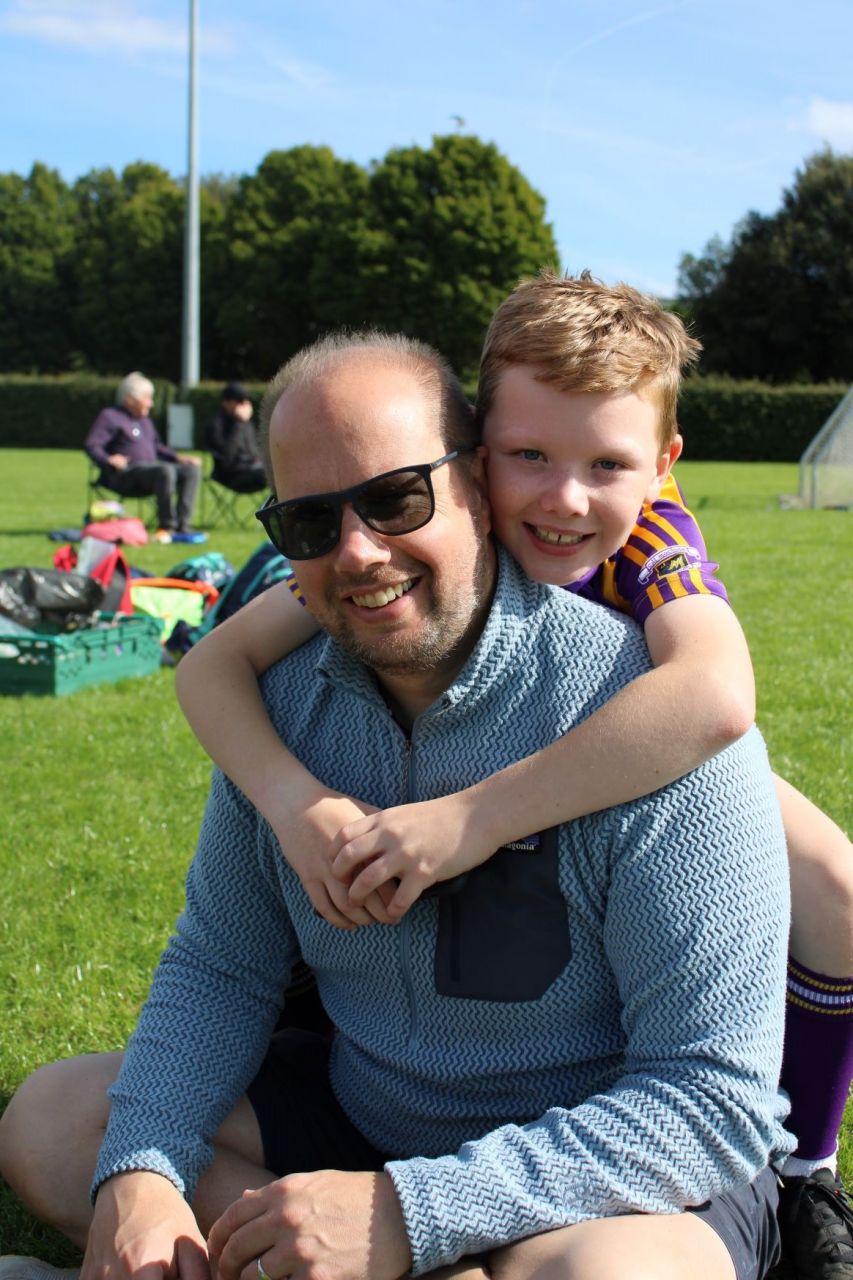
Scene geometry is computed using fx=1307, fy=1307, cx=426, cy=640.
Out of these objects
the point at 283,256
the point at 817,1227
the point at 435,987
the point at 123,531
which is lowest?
the point at 817,1227

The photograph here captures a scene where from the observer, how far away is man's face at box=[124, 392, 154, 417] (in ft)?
54.5

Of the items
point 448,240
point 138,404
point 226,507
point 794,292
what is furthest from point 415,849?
point 448,240

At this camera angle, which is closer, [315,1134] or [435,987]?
[435,987]

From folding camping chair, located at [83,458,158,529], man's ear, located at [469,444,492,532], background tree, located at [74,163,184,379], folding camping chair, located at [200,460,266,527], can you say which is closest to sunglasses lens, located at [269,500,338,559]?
man's ear, located at [469,444,492,532]

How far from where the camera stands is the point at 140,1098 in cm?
230

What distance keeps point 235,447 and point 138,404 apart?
1332 mm

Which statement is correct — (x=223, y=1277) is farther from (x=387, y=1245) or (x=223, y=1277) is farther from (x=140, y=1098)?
(x=140, y=1098)

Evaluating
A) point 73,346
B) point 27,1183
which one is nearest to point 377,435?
point 27,1183

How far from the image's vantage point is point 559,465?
2445mm

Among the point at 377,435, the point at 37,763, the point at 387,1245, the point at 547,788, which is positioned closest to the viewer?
the point at 387,1245

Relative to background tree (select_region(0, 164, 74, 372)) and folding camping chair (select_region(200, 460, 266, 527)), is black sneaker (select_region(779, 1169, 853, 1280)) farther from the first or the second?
background tree (select_region(0, 164, 74, 372))

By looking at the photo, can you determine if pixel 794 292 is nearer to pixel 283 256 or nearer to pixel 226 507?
pixel 283 256

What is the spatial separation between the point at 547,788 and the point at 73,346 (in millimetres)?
78011

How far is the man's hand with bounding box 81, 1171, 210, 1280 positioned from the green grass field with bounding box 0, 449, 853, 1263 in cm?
71
